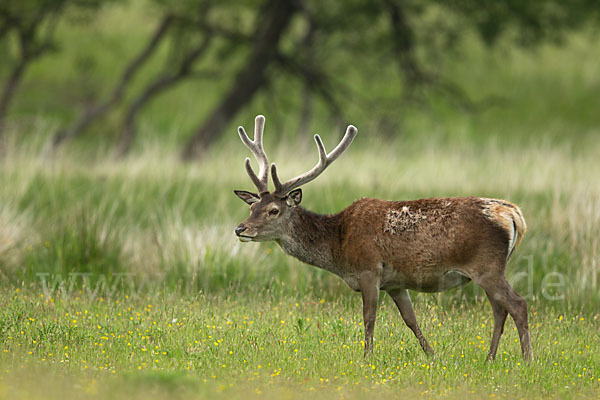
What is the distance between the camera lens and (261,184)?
754 cm

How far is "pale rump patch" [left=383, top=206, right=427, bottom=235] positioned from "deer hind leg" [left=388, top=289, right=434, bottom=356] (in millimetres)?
610

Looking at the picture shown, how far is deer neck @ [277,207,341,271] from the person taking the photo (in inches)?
292

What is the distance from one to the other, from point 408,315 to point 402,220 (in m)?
0.80

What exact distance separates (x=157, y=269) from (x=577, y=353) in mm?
4790

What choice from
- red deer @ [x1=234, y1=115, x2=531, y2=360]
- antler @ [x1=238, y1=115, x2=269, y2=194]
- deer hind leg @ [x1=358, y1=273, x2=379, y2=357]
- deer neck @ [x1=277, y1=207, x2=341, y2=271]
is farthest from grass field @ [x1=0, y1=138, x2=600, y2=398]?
antler @ [x1=238, y1=115, x2=269, y2=194]

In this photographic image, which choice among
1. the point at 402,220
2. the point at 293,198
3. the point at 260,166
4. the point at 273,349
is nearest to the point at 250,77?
the point at 260,166

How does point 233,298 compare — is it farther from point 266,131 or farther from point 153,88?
point 266,131

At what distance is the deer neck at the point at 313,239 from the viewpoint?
292 inches

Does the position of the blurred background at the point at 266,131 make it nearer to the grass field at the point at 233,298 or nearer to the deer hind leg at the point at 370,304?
the grass field at the point at 233,298

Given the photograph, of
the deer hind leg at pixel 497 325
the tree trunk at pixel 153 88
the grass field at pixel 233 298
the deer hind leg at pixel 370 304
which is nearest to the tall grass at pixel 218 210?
the grass field at pixel 233 298

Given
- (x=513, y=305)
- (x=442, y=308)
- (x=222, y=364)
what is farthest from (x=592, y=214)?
(x=222, y=364)

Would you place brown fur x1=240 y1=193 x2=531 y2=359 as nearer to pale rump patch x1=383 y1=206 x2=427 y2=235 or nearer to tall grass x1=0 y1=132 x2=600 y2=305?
pale rump patch x1=383 y1=206 x2=427 y2=235

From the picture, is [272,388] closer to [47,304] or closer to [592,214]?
[47,304]

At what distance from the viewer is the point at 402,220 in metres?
7.00
